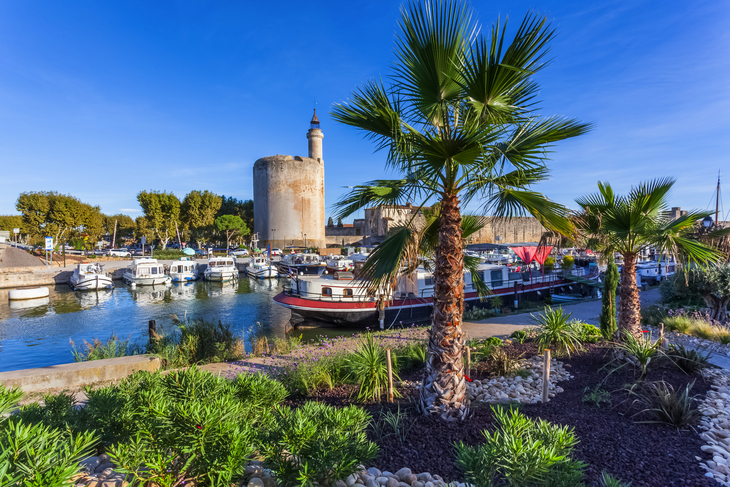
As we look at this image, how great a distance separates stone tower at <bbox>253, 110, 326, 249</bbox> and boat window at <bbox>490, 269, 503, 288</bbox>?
45.4m

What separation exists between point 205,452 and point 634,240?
7.68 metres

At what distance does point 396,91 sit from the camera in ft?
14.0

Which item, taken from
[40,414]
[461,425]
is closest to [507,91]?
[461,425]

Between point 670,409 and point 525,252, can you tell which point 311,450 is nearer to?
point 670,409

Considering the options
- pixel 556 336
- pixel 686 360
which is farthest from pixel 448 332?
pixel 686 360

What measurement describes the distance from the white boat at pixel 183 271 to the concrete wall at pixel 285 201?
27.6 meters

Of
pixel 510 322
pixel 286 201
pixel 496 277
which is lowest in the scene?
pixel 510 322

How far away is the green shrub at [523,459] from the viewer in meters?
2.54

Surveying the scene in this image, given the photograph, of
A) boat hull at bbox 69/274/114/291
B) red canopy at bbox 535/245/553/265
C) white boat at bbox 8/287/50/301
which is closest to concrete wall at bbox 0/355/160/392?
red canopy at bbox 535/245/553/265

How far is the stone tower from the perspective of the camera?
61.7 meters

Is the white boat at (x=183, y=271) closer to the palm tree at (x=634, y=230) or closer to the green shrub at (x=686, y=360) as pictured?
the palm tree at (x=634, y=230)

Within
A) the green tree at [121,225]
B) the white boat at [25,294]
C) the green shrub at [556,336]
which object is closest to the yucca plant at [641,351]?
the green shrub at [556,336]

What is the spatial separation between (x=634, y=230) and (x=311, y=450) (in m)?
6.67

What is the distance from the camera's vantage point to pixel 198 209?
185 ft
